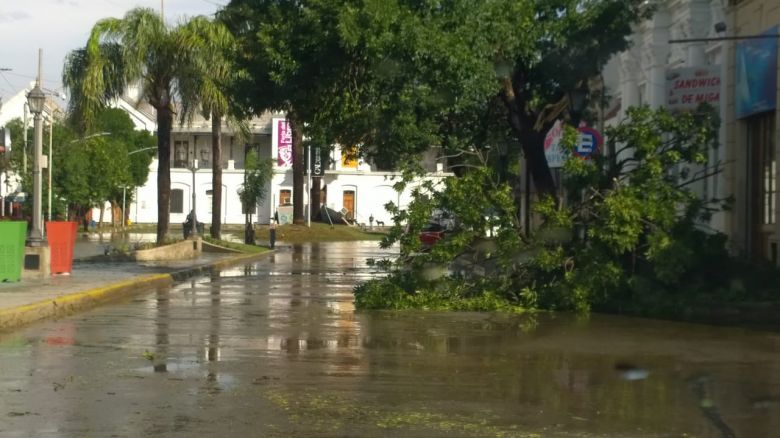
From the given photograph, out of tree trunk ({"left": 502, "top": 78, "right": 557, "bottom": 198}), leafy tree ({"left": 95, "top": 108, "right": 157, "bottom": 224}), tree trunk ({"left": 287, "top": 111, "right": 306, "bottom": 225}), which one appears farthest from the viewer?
leafy tree ({"left": 95, "top": 108, "right": 157, "bottom": 224})

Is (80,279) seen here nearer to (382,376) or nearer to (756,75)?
(382,376)

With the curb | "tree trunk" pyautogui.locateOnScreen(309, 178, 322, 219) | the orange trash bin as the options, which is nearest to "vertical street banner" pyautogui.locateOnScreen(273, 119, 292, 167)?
"tree trunk" pyautogui.locateOnScreen(309, 178, 322, 219)

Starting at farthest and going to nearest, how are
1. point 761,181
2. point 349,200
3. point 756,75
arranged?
point 349,200, point 761,181, point 756,75

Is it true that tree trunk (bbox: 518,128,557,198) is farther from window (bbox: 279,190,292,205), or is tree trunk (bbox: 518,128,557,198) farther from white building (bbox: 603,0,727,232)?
window (bbox: 279,190,292,205)

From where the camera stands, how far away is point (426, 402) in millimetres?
9461

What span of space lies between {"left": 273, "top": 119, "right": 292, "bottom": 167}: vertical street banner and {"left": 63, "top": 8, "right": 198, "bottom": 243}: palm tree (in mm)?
47124

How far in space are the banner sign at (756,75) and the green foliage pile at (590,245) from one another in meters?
3.56

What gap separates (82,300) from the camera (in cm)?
1852

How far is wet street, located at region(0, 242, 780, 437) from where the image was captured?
28.0ft

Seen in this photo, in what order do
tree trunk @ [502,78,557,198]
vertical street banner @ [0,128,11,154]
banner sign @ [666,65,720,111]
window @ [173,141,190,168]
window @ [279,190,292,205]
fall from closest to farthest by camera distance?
tree trunk @ [502,78,557,198]
banner sign @ [666,65,720,111]
vertical street banner @ [0,128,11,154]
window @ [279,190,292,205]
window @ [173,141,190,168]

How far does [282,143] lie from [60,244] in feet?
195

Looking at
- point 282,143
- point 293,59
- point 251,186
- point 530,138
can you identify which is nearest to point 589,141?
point 530,138

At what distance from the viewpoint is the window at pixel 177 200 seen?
89.9m

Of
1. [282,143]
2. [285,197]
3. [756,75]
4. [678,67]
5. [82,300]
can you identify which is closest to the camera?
[82,300]
